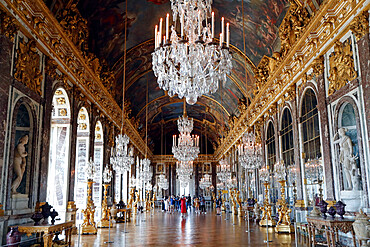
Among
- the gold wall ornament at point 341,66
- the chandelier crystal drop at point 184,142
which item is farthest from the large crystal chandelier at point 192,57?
the chandelier crystal drop at point 184,142

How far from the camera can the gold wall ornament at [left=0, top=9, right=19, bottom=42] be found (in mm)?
6508

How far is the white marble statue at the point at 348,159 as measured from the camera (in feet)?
22.9

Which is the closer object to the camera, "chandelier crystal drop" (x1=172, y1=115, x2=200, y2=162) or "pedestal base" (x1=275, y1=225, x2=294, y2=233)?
"pedestal base" (x1=275, y1=225, x2=294, y2=233)

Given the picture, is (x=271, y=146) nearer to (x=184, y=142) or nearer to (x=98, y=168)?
(x=184, y=142)

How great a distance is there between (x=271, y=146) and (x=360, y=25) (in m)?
8.28

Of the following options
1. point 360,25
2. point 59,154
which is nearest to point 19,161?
point 59,154

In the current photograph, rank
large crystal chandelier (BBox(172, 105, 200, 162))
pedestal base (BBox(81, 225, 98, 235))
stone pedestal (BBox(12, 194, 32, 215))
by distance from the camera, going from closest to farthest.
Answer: stone pedestal (BBox(12, 194, 32, 215)), pedestal base (BBox(81, 225, 98, 235)), large crystal chandelier (BBox(172, 105, 200, 162))

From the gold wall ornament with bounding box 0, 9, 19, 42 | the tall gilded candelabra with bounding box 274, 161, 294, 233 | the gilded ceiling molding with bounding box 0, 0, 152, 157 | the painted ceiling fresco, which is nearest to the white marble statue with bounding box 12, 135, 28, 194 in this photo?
the gilded ceiling molding with bounding box 0, 0, 152, 157

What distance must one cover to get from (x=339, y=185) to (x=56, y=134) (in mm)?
8886

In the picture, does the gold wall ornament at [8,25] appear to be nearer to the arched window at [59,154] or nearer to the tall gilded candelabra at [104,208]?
the arched window at [59,154]

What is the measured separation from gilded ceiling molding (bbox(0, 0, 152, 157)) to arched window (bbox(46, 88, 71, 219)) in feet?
3.19

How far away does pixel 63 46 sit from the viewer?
970cm

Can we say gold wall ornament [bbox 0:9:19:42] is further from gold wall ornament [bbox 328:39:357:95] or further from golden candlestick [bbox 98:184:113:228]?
gold wall ornament [bbox 328:39:357:95]

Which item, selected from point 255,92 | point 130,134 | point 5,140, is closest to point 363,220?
point 5,140
